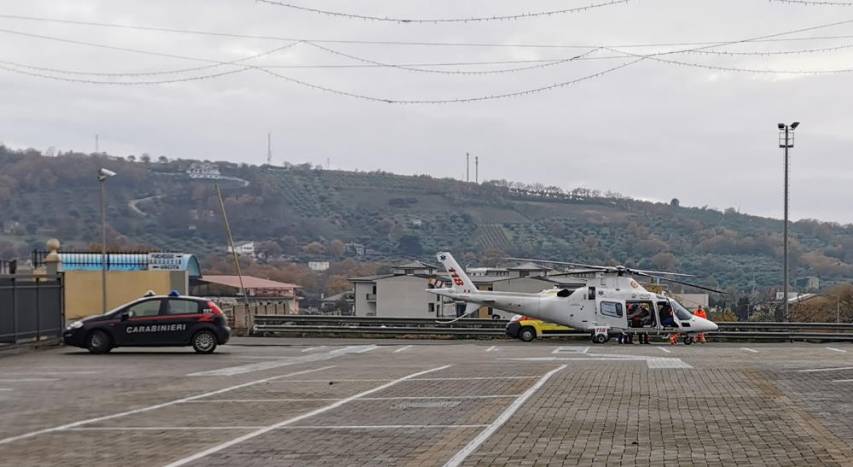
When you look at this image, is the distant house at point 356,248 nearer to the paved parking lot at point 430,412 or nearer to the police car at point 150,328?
the police car at point 150,328

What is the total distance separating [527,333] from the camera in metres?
40.2

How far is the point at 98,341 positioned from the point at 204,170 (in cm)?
11920

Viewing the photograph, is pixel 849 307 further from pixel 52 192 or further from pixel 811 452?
pixel 52 192

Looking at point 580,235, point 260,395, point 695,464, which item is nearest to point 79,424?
point 260,395

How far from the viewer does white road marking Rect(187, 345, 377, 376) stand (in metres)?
22.4

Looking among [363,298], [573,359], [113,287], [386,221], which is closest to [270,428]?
[573,359]

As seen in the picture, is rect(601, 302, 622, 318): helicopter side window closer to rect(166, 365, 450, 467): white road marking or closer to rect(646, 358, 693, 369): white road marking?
rect(646, 358, 693, 369): white road marking

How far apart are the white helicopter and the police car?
14.1 m

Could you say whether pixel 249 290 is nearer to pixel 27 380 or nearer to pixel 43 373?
pixel 43 373

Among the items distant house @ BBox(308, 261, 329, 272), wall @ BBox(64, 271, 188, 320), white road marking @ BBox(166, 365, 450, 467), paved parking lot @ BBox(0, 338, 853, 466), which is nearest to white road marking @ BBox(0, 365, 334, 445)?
paved parking lot @ BBox(0, 338, 853, 466)

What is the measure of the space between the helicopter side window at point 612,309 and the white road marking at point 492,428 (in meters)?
20.0

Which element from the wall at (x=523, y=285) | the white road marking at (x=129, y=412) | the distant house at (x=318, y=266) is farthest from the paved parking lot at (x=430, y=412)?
the distant house at (x=318, y=266)

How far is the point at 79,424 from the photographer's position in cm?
1409

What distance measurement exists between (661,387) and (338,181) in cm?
14337
